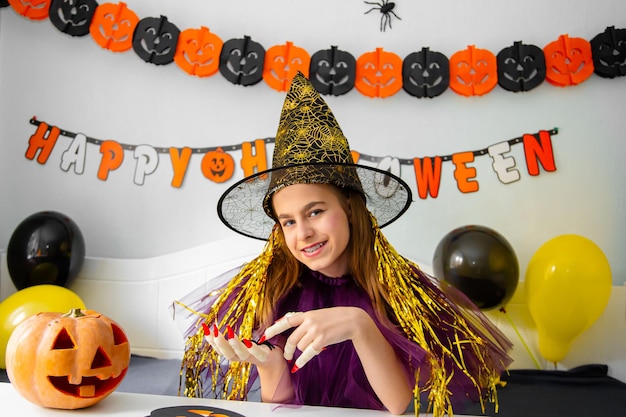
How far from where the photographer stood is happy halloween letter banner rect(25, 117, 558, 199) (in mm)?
2939

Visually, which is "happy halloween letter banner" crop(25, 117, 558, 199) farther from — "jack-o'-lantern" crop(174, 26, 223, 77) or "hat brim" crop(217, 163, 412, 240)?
"hat brim" crop(217, 163, 412, 240)

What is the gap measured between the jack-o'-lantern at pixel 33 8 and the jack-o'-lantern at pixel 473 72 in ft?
7.18

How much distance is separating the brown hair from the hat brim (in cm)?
6

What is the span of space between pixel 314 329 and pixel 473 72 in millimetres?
2257

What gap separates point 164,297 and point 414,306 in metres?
2.05

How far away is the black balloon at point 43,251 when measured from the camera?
2.74 meters

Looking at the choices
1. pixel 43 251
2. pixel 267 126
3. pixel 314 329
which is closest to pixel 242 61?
pixel 267 126

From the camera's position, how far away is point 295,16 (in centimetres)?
313

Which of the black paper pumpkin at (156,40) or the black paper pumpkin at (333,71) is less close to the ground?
the black paper pumpkin at (156,40)

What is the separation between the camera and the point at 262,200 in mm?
1587

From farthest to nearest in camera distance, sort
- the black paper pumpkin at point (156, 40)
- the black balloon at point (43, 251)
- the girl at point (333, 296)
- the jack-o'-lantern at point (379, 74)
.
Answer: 1. the black paper pumpkin at point (156, 40)
2. the jack-o'-lantern at point (379, 74)
3. the black balloon at point (43, 251)
4. the girl at point (333, 296)

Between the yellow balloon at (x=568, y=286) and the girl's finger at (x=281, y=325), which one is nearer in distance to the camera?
the girl's finger at (x=281, y=325)

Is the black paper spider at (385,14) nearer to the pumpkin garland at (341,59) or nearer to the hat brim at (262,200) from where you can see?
the pumpkin garland at (341,59)

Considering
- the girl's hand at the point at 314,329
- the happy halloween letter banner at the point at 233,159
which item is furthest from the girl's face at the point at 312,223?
the happy halloween letter banner at the point at 233,159
